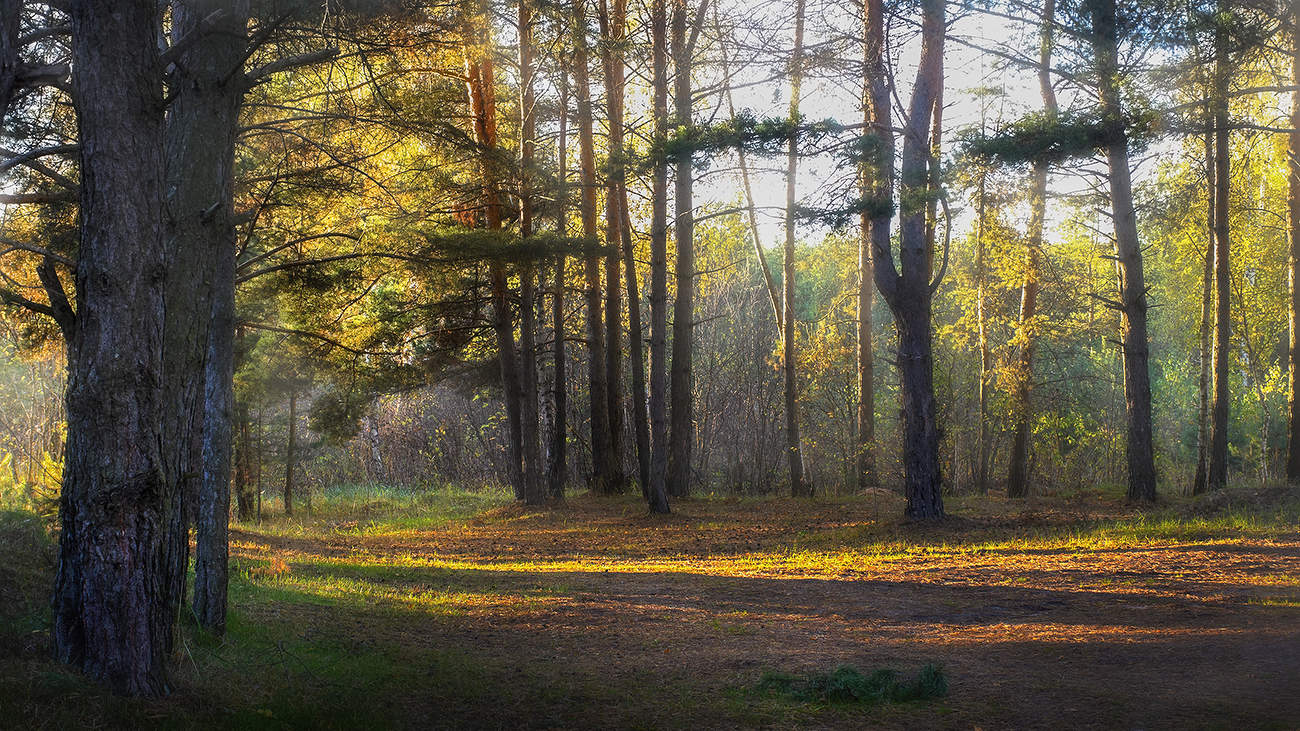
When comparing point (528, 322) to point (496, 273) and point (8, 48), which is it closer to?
point (496, 273)

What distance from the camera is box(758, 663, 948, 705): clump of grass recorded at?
550 centimetres

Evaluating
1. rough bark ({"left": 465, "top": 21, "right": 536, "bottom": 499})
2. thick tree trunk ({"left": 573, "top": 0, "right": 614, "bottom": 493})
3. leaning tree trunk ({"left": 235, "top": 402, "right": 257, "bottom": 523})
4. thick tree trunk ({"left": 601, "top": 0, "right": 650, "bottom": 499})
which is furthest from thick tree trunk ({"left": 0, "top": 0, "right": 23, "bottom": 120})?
leaning tree trunk ({"left": 235, "top": 402, "right": 257, "bottom": 523})

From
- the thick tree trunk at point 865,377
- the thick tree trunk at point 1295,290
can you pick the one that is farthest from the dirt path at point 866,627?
the thick tree trunk at point 865,377

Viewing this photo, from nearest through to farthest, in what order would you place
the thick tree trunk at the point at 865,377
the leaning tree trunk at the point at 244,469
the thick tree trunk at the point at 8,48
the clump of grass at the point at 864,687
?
the thick tree trunk at the point at 8,48, the clump of grass at the point at 864,687, the leaning tree trunk at the point at 244,469, the thick tree trunk at the point at 865,377

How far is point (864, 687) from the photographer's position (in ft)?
18.4

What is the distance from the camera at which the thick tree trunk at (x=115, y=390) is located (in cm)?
477

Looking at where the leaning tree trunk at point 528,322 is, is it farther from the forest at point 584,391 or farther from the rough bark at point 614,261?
the rough bark at point 614,261

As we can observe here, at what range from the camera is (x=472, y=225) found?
17922mm

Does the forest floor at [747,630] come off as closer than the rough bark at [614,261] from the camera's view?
Yes

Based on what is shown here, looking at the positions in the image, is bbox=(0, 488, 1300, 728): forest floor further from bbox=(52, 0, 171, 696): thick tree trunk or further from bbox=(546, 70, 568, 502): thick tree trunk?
bbox=(546, 70, 568, 502): thick tree trunk

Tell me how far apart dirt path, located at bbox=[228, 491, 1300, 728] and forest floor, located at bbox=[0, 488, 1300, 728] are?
3 centimetres

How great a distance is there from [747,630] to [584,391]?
21.2 metres

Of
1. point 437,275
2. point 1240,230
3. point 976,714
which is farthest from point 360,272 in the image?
point 1240,230

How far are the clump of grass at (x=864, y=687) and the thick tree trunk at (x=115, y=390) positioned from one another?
11.6 ft
